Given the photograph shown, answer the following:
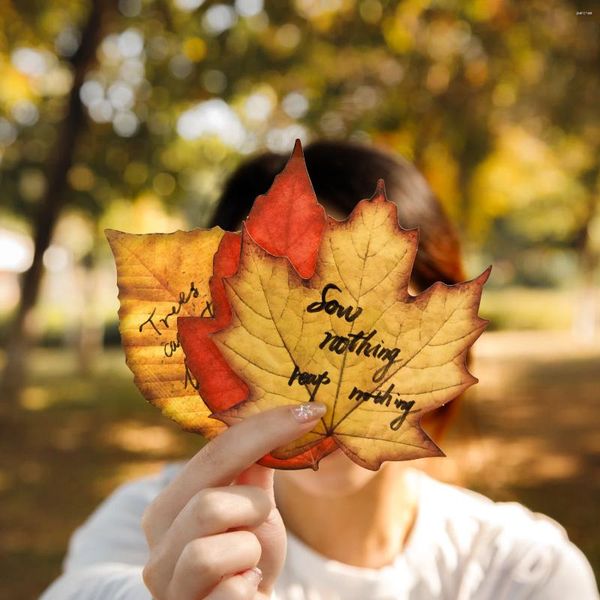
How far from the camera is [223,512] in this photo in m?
0.82

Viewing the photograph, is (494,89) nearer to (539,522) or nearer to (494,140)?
(494,140)

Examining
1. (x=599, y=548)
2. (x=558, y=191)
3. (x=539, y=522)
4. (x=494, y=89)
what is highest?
(x=539, y=522)

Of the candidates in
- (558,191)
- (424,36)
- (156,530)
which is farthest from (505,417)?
(558,191)

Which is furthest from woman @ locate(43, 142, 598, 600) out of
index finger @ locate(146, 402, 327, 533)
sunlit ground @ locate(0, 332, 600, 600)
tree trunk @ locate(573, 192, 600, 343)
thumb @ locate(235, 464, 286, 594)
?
tree trunk @ locate(573, 192, 600, 343)

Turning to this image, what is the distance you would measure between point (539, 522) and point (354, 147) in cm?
101

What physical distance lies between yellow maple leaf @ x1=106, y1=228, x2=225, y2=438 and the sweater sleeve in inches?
20.9

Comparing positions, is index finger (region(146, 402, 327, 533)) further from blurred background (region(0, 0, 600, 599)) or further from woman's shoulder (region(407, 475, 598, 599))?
blurred background (region(0, 0, 600, 599))

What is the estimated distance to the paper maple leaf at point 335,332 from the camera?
2.63 ft

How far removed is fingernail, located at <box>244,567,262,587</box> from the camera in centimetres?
86

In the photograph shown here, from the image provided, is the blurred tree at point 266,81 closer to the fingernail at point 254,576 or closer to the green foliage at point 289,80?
the green foliage at point 289,80

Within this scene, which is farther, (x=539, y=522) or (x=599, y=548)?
(x=599, y=548)

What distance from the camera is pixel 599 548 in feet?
18.0

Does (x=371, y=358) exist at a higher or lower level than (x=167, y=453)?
higher

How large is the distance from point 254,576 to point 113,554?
920 millimetres
